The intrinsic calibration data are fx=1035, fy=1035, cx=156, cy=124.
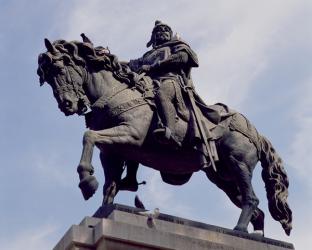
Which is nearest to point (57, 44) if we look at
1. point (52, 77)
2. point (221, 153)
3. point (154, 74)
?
point (52, 77)

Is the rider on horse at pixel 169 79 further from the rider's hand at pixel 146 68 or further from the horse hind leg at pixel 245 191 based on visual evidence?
the horse hind leg at pixel 245 191

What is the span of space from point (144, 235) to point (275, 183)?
11.6 feet

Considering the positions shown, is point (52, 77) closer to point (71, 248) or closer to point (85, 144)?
point (85, 144)

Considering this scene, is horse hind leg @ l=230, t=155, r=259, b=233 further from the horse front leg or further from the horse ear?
the horse ear

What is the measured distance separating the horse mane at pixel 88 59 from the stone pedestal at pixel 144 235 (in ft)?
7.53

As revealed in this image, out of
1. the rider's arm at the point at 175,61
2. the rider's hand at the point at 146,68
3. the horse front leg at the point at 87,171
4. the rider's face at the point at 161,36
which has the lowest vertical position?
the horse front leg at the point at 87,171

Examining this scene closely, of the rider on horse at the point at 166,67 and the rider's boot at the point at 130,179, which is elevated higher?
the rider on horse at the point at 166,67

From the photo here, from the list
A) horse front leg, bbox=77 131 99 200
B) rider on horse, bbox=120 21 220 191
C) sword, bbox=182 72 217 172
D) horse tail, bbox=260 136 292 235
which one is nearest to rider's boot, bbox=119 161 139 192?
rider on horse, bbox=120 21 220 191

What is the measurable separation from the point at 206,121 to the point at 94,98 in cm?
176

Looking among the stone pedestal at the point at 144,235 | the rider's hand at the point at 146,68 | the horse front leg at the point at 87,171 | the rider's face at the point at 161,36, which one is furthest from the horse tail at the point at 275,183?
the horse front leg at the point at 87,171

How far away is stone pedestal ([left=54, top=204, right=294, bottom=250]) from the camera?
13078mm

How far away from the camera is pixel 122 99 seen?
1498 cm

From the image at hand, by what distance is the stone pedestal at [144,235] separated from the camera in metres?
13.1

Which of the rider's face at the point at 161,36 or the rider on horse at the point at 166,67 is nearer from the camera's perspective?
the rider on horse at the point at 166,67
